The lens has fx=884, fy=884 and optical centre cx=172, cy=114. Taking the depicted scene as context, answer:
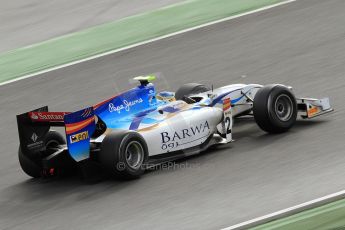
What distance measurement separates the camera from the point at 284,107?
1066cm

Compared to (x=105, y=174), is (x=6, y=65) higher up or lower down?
higher up

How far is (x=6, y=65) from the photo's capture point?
15.5 m

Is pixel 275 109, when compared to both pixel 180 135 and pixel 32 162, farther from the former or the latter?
pixel 32 162

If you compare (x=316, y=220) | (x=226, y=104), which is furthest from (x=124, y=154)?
(x=316, y=220)

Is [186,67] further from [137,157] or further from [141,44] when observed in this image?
[137,157]

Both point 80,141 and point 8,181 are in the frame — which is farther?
point 8,181

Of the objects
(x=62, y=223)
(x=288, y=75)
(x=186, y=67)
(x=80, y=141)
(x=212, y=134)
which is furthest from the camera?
(x=186, y=67)

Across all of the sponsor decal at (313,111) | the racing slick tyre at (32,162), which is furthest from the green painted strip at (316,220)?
the racing slick tyre at (32,162)

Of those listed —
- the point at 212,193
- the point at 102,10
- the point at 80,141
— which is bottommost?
the point at 212,193

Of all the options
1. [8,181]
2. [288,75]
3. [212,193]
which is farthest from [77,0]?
[212,193]

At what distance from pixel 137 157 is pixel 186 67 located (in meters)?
4.82

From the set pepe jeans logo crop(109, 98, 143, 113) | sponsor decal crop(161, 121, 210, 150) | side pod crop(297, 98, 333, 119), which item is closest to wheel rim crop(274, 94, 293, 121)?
side pod crop(297, 98, 333, 119)

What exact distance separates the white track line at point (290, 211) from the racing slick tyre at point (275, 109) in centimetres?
203

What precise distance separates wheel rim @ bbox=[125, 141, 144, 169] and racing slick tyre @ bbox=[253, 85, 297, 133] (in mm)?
1570
